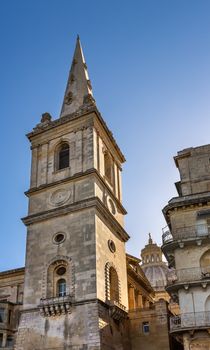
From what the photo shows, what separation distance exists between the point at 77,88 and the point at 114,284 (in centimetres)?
2008

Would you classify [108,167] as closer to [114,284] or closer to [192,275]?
[114,284]

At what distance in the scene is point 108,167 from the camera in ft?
133

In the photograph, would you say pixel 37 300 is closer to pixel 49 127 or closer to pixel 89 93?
pixel 49 127

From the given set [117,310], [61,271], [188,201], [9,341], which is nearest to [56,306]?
[61,271]

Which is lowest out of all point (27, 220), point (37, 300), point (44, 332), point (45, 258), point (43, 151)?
point (44, 332)

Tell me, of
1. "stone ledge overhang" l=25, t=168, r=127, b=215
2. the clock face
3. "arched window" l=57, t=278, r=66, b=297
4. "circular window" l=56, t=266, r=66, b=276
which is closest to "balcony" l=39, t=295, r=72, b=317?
"arched window" l=57, t=278, r=66, b=297

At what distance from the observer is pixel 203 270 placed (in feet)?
89.0

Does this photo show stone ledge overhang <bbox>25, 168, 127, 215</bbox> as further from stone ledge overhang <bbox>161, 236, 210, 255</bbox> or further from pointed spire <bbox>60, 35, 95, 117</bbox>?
stone ledge overhang <bbox>161, 236, 210, 255</bbox>

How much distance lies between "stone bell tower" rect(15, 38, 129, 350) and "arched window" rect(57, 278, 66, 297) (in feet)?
0.24

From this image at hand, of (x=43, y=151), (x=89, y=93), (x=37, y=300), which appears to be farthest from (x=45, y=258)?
A: (x=89, y=93)

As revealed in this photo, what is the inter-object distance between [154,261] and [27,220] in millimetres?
63683

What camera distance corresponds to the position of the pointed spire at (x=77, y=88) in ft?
138

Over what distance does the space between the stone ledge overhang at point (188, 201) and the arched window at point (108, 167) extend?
1076cm

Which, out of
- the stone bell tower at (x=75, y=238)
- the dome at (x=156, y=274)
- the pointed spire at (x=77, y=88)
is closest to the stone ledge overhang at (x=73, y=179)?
the stone bell tower at (x=75, y=238)
